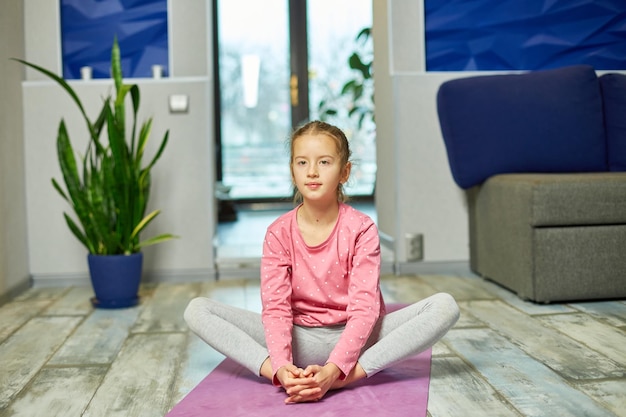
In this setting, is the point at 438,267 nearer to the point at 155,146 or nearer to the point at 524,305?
the point at 524,305

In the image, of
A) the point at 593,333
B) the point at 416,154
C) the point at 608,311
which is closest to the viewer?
the point at 593,333

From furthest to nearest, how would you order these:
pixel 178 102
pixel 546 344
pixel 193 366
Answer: pixel 178 102 < pixel 546 344 < pixel 193 366

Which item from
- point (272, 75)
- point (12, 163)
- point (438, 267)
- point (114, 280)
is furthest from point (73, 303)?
point (272, 75)

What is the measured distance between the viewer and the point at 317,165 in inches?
73.9

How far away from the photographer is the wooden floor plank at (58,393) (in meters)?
1.81

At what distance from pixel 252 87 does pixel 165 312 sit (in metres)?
4.60

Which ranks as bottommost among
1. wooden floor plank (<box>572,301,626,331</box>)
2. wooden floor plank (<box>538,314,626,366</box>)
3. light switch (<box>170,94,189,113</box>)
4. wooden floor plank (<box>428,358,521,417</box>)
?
wooden floor plank (<box>428,358,521,417</box>)

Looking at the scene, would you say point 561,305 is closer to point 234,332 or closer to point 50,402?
point 234,332

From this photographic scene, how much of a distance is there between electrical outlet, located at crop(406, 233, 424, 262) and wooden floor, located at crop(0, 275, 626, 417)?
44cm

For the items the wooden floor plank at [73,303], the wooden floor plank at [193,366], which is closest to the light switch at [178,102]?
the wooden floor plank at [73,303]

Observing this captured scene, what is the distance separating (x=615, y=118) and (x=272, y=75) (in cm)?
428

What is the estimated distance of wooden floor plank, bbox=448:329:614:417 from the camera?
1743 mm

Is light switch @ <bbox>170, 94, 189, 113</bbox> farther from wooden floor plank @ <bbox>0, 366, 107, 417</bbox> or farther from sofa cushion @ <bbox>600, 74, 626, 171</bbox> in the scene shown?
sofa cushion @ <bbox>600, 74, 626, 171</bbox>

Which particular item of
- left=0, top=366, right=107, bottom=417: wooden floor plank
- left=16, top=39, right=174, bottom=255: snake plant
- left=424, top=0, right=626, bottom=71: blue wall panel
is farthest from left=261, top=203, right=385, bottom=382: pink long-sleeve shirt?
left=424, top=0, right=626, bottom=71: blue wall panel
